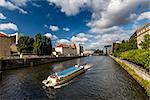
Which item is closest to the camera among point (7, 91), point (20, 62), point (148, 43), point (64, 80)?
point (7, 91)

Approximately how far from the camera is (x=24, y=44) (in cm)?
8206

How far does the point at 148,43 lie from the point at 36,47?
5045cm

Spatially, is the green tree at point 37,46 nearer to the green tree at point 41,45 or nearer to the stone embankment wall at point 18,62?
the green tree at point 41,45

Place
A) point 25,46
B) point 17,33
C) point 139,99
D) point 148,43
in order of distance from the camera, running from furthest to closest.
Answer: point 17,33
point 25,46
point 148,43
point 139,99

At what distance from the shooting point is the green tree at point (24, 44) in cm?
8150

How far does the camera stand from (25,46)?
270 feet

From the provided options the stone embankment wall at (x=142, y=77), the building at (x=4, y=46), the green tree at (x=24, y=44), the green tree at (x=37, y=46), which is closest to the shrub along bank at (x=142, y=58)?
the stone embankment wall at (x=142, y=77)

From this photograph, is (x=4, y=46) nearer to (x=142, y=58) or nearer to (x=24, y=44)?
(x=24, y=44)

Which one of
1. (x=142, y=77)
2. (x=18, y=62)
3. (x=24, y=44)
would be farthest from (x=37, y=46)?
(x=142, y=77)

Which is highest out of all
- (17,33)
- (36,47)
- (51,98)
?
(17,33)

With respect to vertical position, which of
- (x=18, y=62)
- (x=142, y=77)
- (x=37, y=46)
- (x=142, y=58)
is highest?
(x=37, y=46)

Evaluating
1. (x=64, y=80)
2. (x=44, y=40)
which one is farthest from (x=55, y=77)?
(x=44, y=40)

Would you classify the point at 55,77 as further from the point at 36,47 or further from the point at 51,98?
the point at 36,47

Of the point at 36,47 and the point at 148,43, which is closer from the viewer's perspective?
the point at 148,43
